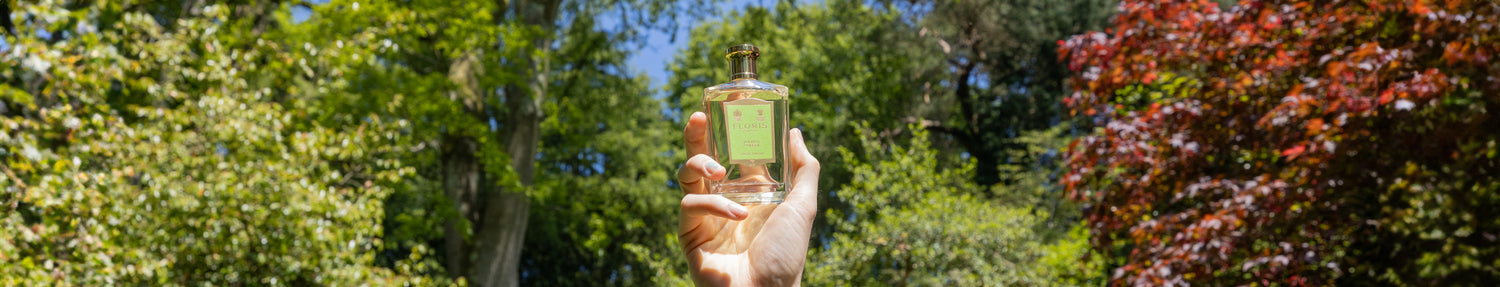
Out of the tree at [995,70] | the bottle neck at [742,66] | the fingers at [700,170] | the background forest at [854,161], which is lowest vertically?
the tree at [995,70]

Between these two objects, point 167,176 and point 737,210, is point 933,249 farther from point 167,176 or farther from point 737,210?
point 737,210

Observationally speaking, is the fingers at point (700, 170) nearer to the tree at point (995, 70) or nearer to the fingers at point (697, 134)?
the fingers at point (697, 134)

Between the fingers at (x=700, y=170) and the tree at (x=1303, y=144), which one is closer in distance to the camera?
the fingers at (x=700, y=170)

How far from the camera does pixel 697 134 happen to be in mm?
1788

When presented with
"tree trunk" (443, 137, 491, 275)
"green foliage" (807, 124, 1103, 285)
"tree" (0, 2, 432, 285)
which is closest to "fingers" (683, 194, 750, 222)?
"tree" (0, 2, 432, 285)

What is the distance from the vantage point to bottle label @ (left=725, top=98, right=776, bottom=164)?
176cm

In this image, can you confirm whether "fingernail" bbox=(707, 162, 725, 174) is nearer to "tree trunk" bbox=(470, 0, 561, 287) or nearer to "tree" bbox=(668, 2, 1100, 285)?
"tree" bbox=(668, 2, 1100, 285)

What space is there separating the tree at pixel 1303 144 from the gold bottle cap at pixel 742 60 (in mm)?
2495

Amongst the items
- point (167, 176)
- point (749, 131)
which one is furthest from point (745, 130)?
point (167, 176)

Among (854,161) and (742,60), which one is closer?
(742,60)

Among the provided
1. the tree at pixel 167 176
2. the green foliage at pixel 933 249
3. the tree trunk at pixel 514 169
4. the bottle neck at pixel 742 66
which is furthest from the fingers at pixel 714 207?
the tree trunk at pixel 514 169

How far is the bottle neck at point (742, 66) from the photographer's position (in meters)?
1.77

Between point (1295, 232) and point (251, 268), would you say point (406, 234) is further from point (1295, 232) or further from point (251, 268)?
point (1295, 232)

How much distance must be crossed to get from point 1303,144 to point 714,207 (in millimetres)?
3124
